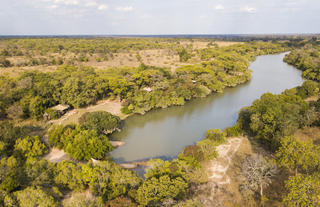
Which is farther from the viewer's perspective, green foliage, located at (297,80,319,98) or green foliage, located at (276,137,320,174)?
green foliage, located at (297,80,319,98)

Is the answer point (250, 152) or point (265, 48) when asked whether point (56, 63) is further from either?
point (265, 48)

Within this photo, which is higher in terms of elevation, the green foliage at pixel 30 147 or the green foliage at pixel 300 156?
the green foliage at pixel 300 156

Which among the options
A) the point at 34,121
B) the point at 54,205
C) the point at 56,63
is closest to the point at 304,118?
the point at 54,205

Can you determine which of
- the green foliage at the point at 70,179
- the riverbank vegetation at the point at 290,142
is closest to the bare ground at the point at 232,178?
the riverbank vegetation at the point at 290,142

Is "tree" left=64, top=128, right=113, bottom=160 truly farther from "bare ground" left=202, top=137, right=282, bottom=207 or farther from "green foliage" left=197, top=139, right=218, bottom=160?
"bare ground" left=202, top=137, right=282, bottom=207

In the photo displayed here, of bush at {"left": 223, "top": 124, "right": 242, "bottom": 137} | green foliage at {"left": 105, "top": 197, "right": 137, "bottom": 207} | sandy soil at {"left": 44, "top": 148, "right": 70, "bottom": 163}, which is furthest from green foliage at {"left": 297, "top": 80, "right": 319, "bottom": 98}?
sandy soil at {"left": 44, "top": 148, "right": 70, "bottom": 163}

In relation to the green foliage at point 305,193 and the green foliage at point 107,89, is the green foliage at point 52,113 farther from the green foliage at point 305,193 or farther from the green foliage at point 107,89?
the green foliage at point 305,193

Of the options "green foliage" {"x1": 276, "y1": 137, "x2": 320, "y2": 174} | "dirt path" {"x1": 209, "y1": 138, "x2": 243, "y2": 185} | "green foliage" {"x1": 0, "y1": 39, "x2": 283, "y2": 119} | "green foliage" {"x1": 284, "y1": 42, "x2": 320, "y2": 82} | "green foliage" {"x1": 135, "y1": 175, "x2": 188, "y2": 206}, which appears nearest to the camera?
"green foliage" {"x1": 135, "y1": 175, "x2": 188, "y2": 206}
